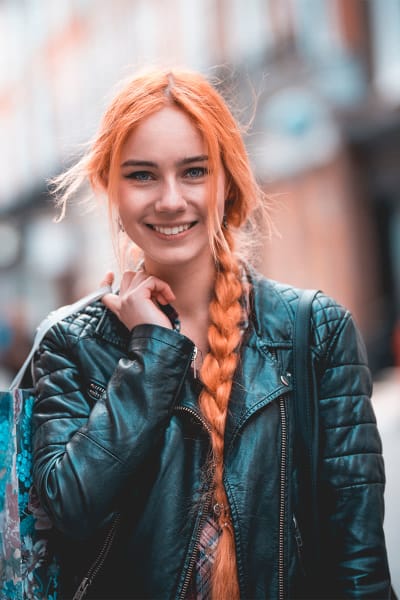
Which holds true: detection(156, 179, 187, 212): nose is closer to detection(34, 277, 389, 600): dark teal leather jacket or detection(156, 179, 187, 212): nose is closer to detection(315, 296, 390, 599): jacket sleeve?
detection(34, 277, 389, 600): dark teal leather jacket

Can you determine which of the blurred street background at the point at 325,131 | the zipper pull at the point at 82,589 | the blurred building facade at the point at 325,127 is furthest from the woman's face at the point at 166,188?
the blurred building facade at the point at 325,127

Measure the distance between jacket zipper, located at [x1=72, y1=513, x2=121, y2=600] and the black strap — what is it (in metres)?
0.55

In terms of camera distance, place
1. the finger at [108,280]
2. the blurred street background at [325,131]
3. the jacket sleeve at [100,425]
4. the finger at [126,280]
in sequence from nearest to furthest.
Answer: the jacket sleeve at [100,425]
the finger at [126,280]
the finger at [108,280]
the blurred street background at [325,131]

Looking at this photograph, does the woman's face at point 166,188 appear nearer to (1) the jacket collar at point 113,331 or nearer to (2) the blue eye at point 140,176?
(2) the blue eye at point 140,176

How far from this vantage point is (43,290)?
17750mm

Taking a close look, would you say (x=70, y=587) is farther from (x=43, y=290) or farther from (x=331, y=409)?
(x=43, y=290)

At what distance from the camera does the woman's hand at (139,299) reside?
1.95 metres

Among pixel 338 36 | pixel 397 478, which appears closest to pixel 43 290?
pixel 338 36

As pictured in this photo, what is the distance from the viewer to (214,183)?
1937 millimetres

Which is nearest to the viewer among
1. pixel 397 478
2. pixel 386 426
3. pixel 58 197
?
pixel 58 197

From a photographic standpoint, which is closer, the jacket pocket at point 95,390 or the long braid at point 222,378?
the long braid at point 222,378

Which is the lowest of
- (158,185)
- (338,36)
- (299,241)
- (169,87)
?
(158,185)

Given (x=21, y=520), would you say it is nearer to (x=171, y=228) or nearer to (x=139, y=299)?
(x=139, y=299)

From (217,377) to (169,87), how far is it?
0.89 m
